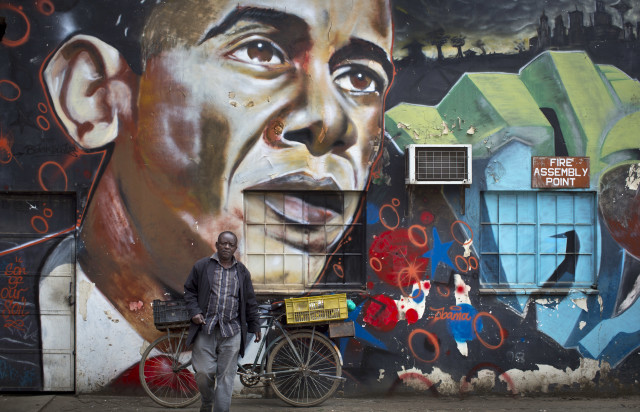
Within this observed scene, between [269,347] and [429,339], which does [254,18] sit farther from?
[429,339]

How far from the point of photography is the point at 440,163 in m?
7.16

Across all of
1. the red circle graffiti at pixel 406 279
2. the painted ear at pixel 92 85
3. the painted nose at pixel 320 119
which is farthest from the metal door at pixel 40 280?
the red circle graffiti at pixel 406 279

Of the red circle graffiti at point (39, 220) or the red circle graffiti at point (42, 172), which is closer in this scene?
the red circle graffiti at point (42, 172)

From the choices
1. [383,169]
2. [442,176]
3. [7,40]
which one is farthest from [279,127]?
[7,40]

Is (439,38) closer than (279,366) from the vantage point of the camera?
No

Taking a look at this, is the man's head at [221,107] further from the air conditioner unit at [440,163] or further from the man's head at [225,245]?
the man's head at [225,245]

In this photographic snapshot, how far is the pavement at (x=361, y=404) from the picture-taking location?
22.6 ft

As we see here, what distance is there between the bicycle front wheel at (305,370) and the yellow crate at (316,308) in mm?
244

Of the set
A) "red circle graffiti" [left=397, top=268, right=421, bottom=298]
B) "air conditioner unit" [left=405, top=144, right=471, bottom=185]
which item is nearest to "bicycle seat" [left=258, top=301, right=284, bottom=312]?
"red circle graffiti" [left=397, top=268, right=421, bottom=298]

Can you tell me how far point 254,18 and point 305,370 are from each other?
163 inches

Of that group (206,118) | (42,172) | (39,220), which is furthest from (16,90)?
(206,118)

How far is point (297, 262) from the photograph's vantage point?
745cm

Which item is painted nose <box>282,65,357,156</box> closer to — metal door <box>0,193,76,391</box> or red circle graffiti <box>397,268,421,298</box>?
red circle graffiti <box>397,268,421,298</box>

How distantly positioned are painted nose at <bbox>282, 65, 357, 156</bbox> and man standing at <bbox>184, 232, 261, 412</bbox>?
1905mm
